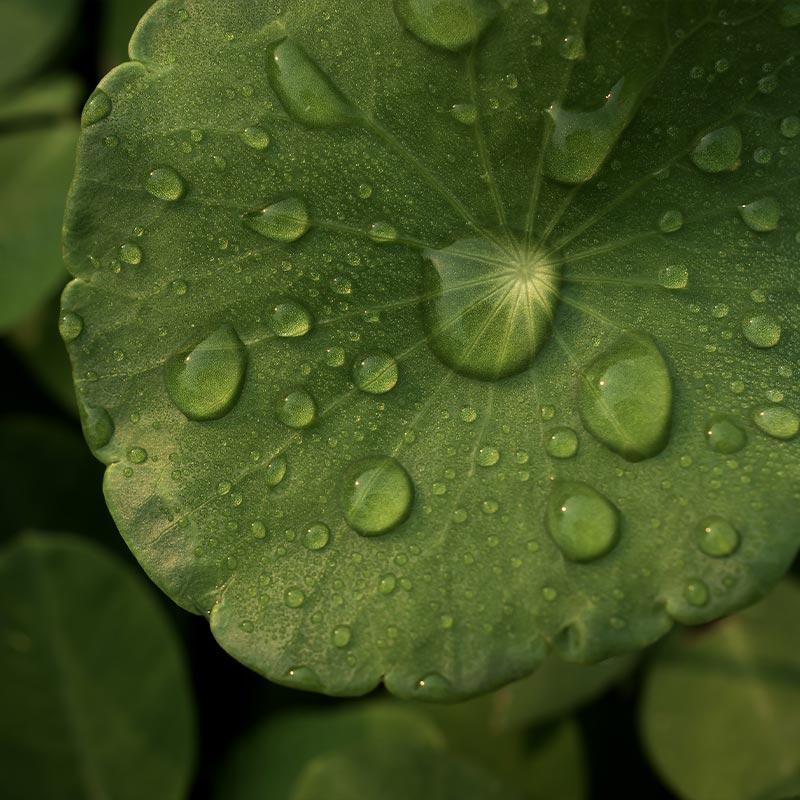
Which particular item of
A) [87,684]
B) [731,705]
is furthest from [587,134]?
[87,684]

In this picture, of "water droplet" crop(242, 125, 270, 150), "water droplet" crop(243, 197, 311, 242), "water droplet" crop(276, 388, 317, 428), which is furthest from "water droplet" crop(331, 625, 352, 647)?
"water droplet" crop(242, 125, 270, 150)

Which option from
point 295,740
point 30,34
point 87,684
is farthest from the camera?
point 30,34

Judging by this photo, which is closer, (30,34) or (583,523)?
(583,523)

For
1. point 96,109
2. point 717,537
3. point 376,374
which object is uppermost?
point 96,109

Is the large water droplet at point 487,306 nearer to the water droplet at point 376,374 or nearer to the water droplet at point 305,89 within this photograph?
the water droplet at point 376,374

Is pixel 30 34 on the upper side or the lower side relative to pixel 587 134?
upper

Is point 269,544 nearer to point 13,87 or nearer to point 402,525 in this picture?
point 402,525

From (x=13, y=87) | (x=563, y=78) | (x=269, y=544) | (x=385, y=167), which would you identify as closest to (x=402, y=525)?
(x=269, y=544)

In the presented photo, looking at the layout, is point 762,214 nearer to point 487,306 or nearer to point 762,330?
point 762,330
